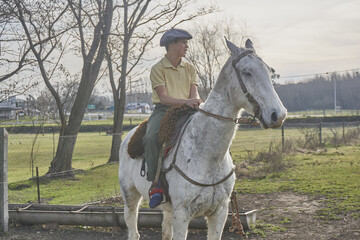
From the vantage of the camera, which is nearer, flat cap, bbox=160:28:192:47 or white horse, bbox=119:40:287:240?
white horse, bbox=119:40:287:240

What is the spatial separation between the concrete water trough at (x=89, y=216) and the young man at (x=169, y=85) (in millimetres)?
2638

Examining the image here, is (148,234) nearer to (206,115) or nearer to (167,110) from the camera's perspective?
(167,110)

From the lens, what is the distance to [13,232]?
736cm

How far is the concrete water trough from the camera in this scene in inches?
268

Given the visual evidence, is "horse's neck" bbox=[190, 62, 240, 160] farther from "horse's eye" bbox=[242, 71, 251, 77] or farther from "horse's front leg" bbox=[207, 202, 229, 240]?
"horse's front leg" bbox=[207, 202, 229, 240]

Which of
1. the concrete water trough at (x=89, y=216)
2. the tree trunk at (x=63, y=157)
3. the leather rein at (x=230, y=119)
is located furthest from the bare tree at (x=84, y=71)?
the leather rein at (x=230, y=119)

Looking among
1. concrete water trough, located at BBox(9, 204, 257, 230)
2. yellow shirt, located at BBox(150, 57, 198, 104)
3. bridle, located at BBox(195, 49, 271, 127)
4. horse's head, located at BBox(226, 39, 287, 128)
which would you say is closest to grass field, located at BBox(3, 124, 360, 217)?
concrete water trough, located at BBox(9, 204, 257, 230)

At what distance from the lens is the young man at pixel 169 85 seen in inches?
171

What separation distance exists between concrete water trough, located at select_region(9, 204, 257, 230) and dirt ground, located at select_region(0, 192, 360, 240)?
5.8 inches

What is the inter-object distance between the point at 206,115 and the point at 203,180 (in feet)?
2.11

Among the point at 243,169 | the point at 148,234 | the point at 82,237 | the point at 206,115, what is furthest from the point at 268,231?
the point at 243,169

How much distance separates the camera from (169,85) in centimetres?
464

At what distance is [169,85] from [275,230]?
370cm

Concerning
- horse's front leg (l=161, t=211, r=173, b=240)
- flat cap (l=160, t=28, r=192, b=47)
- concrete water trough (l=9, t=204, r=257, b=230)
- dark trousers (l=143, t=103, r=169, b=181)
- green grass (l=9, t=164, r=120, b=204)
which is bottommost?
green grass (l=9, t=164, r=120, b=204)
